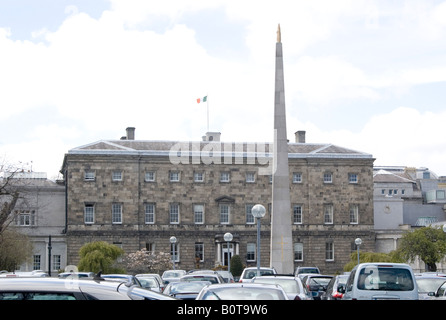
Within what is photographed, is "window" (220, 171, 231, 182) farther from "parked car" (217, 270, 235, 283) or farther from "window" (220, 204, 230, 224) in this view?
"parked car" (217, 270, 235, 283)

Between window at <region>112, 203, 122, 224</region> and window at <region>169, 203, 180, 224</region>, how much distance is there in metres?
5.05

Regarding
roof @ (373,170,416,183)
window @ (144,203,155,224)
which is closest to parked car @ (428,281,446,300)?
window @ (144,203,155,224)

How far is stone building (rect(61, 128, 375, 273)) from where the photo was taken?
8438 centimetres

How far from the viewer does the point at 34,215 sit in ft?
280

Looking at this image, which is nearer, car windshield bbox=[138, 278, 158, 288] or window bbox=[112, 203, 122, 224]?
car windshield bbox=[138, 278, 158, 288]

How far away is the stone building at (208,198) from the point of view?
8438cm

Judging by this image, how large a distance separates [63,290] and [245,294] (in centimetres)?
494

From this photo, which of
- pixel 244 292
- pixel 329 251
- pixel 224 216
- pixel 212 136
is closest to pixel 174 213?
pixel 224 216

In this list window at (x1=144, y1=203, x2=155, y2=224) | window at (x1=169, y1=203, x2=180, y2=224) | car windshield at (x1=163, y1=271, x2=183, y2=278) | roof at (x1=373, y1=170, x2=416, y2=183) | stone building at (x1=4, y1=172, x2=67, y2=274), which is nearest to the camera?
car windshield at (x1=163, y1=271, x2=183, y2=278)

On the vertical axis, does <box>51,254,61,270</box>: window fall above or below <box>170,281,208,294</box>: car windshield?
below

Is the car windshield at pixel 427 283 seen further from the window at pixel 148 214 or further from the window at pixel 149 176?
the window at pixel 149 176

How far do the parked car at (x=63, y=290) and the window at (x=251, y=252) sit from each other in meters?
75.8
